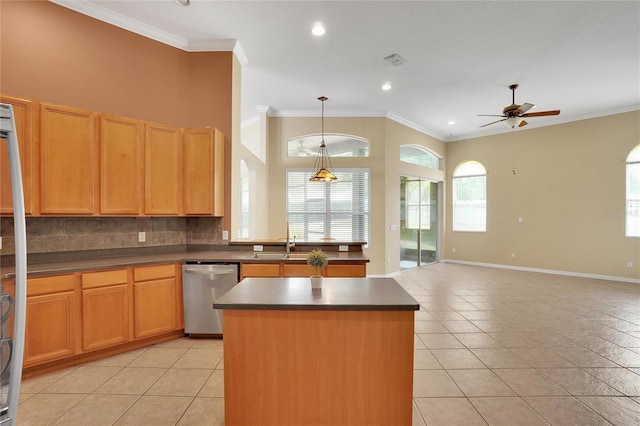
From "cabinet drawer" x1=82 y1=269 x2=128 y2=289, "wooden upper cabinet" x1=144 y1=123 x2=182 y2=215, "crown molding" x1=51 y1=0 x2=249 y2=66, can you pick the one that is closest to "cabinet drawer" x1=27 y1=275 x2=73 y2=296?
"cabinet drawer" x1=82 y1=269 x2=128 y2=289

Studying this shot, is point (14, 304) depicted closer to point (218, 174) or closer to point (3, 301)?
point (3, 301)

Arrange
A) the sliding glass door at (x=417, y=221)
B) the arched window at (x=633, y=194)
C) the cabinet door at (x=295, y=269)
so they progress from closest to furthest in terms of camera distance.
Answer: the cabinet door at (x=295, y=269) → the arched window at (x=633, y=194) → the sliding glass door at (x=417, y=221)

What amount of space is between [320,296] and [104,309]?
92.1 inches

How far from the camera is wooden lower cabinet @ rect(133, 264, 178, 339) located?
302cm

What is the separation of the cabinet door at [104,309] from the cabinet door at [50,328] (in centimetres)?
10

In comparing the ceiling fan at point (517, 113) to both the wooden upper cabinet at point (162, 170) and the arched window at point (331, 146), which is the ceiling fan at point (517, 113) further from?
the wooden upper cabinet at point (162, 170)

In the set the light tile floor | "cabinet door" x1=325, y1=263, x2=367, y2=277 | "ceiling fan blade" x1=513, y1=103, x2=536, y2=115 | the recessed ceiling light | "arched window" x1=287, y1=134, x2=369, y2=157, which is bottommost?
the light tile floor

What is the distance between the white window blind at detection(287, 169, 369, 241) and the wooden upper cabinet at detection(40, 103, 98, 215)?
3.94 metres

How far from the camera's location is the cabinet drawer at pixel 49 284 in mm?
2469

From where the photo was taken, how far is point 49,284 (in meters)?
2.55

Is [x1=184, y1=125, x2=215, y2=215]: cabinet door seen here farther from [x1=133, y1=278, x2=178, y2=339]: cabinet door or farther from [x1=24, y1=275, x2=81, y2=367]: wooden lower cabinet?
[x1=24, y1=275, x2=81, y2=367]: wooden lower cabinet

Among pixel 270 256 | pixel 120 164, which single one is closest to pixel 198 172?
pixel 120 164

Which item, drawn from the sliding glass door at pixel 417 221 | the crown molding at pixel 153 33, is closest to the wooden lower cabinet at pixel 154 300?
the crown molding at pixel 153 33

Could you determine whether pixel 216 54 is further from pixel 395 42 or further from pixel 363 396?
pixel 363 396
